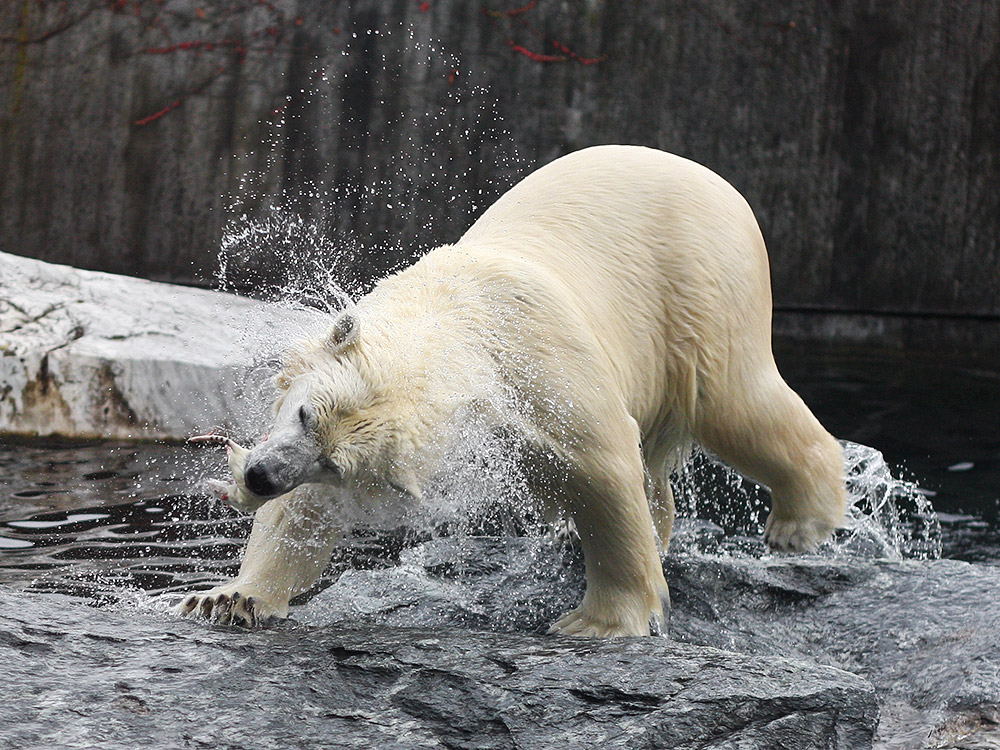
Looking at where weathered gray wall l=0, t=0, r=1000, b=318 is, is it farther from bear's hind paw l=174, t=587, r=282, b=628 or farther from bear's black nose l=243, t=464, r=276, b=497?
bear's black nose l=243, t=464, r=276, b=497

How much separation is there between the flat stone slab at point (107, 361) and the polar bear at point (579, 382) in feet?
7.58

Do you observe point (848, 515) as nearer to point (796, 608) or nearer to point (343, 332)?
point (796, 608)

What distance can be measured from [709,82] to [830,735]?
678 cm

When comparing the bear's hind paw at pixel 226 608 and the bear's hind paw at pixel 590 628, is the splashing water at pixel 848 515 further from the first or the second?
the bear's hind paw at pixel 226 608

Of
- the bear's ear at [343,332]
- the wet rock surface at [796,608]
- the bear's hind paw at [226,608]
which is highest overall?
the bear's ear at [343,332]

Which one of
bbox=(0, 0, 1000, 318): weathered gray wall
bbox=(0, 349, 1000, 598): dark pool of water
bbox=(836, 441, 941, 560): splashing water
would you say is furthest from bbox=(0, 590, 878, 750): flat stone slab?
bbox=(0, 0, 1000, 318): weathered gray wall

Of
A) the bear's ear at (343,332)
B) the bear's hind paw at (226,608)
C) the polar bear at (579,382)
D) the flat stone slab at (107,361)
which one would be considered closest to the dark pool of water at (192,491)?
the flat stone slab at (107,361)

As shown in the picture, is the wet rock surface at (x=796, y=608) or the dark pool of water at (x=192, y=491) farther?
the dark pool of water at (x=192, y=491)

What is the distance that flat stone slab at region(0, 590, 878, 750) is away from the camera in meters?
2.23

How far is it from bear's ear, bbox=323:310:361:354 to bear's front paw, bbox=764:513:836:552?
206 cm

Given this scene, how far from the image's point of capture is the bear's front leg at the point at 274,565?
2922mm

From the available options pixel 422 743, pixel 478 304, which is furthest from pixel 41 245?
pixel 422 743

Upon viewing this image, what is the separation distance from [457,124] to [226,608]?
624 centimetres

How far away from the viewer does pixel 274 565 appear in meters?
2.99
